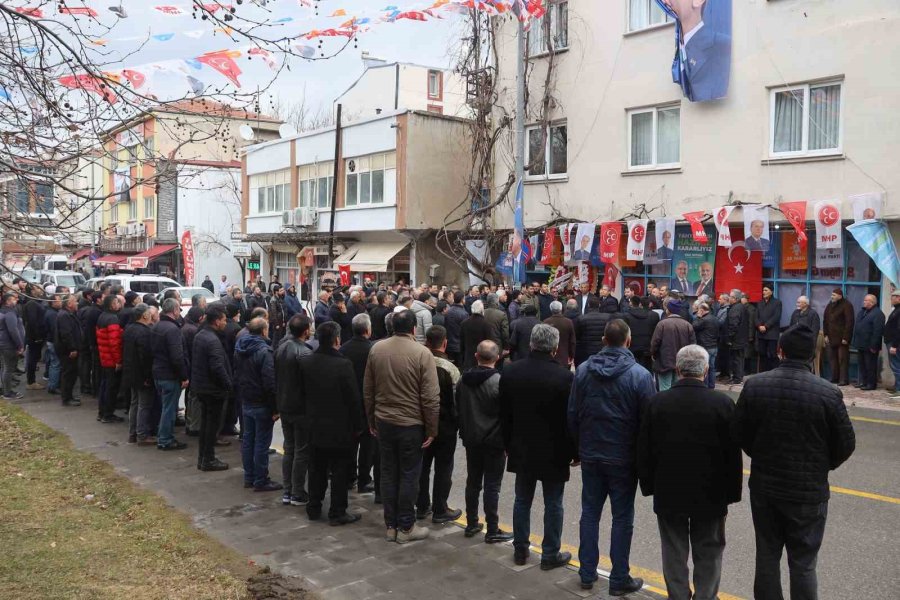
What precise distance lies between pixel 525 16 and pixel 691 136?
4633mm

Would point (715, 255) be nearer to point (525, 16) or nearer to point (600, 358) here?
point (525, 16)

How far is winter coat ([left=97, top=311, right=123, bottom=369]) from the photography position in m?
10.9

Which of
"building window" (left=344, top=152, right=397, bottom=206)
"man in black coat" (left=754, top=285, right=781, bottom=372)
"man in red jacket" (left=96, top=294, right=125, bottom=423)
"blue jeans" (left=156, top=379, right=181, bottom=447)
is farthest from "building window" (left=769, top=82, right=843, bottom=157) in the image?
"building window" (left=344, top=152, right=397, bottom=206)

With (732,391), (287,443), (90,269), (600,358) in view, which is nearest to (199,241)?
(90,269)

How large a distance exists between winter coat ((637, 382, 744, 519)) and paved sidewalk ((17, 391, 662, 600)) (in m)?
0.92

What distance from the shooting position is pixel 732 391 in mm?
14164

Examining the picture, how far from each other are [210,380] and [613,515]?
16.5ft

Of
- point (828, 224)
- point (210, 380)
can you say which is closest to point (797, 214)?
point (828, 224)

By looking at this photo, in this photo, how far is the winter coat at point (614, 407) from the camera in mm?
5277

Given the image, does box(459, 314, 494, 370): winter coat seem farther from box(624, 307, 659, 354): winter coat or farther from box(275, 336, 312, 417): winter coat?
box(275, 336, 312, 417): winter coat

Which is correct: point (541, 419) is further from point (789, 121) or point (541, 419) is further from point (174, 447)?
point (789, 121)

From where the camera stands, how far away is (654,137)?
60.3 ft

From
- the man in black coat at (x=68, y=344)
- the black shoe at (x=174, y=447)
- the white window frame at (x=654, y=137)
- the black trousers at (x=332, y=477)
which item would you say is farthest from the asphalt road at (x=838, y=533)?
the white window frame at (x=654, y=137)

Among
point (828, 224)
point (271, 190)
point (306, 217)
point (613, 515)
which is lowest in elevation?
point (613, 515)
